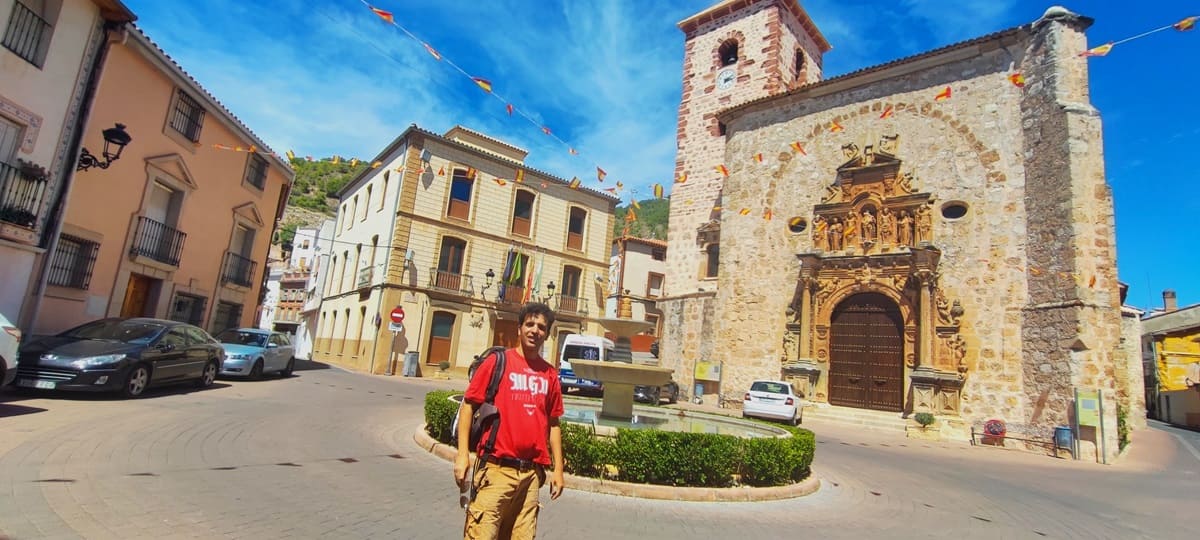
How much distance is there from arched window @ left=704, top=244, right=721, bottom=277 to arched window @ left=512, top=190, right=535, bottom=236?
906 centimetres

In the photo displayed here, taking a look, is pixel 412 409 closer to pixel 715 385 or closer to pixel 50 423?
pixel 50 423

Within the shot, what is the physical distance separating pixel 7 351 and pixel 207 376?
4655 millimetres

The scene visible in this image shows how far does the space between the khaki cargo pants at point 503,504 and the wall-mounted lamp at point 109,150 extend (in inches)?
488

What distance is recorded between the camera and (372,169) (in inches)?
1160

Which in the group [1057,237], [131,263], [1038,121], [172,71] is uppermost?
[1038,121]

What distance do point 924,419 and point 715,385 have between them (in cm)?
673

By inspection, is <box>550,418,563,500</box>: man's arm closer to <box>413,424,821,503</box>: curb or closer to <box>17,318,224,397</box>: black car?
<box>413,424,821,503</box>: curb

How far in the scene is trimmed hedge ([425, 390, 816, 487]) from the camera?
641 centimetres

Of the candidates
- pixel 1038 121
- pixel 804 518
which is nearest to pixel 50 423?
pixel 804 518

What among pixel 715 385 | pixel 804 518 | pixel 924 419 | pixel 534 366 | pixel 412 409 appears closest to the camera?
pixel 534 366

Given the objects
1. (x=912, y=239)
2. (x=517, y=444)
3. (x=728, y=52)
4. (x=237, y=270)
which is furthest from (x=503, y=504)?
(x=728, y=52)

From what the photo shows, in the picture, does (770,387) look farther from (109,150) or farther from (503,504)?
(109,150)

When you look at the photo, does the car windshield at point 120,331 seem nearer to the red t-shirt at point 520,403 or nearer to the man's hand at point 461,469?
the red t-shirt at point 520,403

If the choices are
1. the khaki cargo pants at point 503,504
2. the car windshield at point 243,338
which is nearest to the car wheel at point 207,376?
the car windshield at point 243,338
